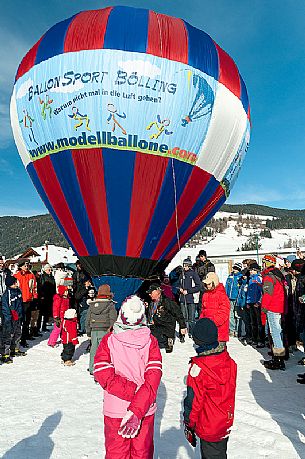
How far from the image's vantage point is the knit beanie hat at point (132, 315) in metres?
2.90

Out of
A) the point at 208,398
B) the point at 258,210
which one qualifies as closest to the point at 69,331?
the point at 208,398

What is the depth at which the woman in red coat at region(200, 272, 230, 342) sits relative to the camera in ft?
18.4

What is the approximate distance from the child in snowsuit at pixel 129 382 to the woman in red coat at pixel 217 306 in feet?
9.25

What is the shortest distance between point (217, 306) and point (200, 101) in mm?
4435

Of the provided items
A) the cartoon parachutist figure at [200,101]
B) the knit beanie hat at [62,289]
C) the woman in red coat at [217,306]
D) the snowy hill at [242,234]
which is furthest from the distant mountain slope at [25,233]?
the woman in red coat at [217,306]

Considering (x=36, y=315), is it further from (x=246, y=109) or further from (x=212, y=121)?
(x=246, y=109)

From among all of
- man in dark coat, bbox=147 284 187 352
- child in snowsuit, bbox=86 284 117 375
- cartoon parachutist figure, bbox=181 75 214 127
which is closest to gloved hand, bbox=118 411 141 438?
child in snowsuit, bbox=86 284 117 375

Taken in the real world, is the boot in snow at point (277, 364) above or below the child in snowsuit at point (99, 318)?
below

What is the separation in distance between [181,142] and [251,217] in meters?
134

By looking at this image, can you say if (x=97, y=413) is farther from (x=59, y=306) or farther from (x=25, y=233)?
(x=25, y=233)

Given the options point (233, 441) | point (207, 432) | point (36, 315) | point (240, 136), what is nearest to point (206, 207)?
point (240, 136)

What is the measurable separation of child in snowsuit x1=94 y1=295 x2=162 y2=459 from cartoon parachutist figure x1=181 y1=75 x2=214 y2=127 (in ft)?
19.2

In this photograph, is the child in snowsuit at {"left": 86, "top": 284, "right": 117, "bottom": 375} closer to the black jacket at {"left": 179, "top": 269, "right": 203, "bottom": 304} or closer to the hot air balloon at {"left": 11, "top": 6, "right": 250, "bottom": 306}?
the hot air balloon at {"left": 11, "top": 6, "right": 250, "bottom": 306}

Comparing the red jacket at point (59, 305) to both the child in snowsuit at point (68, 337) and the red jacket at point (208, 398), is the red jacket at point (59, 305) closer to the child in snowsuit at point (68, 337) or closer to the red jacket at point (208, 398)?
the child in snowsuit at point (68, 337)
